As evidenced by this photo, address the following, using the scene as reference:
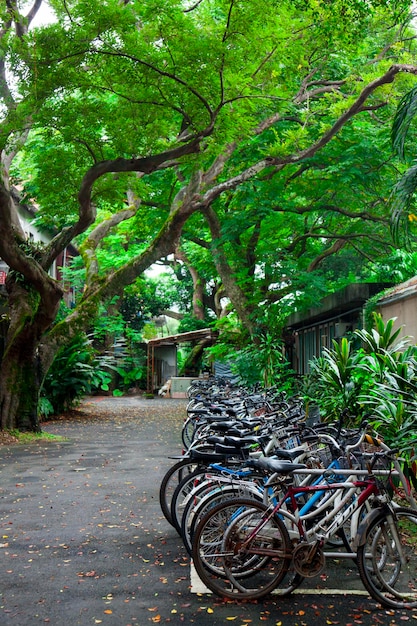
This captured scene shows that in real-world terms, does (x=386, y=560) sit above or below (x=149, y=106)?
below

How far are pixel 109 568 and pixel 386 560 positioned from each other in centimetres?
195

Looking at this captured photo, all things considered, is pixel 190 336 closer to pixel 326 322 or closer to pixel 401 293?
pixel 326 322

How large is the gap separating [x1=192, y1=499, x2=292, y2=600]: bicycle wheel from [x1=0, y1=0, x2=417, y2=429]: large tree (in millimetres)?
5903

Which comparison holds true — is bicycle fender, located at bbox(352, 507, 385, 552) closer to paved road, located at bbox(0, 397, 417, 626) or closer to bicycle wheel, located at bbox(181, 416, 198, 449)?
paved road, located at bbox(0, 397, 417, 626)

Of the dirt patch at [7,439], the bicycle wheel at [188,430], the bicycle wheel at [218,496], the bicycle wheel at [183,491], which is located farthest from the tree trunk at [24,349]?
the bicycle wheel at [218,496]

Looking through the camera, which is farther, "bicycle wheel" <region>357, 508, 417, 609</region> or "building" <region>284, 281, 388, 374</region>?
"building" <region>284, 281, 388, 374</region>

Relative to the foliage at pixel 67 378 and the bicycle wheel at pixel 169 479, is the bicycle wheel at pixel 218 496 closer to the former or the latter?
the bicycle wheel at pixel 169 479

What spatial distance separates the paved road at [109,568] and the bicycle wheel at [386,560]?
0.39 feet

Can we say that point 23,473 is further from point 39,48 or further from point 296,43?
point 296,43

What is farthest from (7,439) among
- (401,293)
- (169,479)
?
(401,293)

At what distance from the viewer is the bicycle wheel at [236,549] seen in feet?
13.5

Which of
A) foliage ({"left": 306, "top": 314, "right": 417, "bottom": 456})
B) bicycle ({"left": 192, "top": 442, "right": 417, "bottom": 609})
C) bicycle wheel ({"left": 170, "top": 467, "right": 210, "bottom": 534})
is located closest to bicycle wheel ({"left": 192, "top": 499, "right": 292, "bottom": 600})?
bicycle ({"left": 192, "top": 442, "right": 417, "bottom": 609})

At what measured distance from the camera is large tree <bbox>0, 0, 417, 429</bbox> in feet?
30.3

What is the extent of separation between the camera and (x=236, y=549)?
13.6 ft
